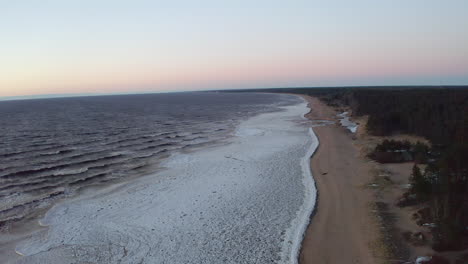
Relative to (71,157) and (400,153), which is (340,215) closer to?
(400,153)

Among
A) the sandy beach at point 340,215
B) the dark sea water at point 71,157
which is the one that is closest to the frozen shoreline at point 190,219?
the sandy beach at point 340,215

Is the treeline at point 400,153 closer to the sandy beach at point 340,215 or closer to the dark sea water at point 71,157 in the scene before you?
the sandy beach at point 340,215

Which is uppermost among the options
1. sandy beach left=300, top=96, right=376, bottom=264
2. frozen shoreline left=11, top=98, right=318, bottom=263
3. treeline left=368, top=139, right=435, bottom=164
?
treeline left=368, top=139, right=435, bottom=164

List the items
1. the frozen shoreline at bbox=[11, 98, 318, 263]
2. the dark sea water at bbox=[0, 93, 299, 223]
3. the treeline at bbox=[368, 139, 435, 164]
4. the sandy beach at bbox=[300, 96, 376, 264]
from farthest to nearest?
the treeline at bbox=[368, 139, 435, 164] < the dark sea water at bbox=[0, 93, 299, 223] < the frozen shoreline at bbox=[11, 98, 318, 263] < the sandy beach at bbox=[300, 96, 376, 264]

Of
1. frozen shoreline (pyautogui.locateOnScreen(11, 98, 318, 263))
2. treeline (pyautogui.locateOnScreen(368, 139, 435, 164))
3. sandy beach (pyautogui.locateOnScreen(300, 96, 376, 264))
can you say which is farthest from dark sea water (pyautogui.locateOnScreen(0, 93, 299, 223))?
treeline (pyautogui.locateOnScreen(368, 139, 435, 164))

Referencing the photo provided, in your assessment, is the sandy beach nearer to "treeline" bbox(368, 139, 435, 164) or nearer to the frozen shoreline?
the frozen shoreline

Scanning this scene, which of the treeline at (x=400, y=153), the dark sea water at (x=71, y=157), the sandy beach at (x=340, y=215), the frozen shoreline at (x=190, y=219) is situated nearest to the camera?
the sandy beach at (x=340, y=215)
